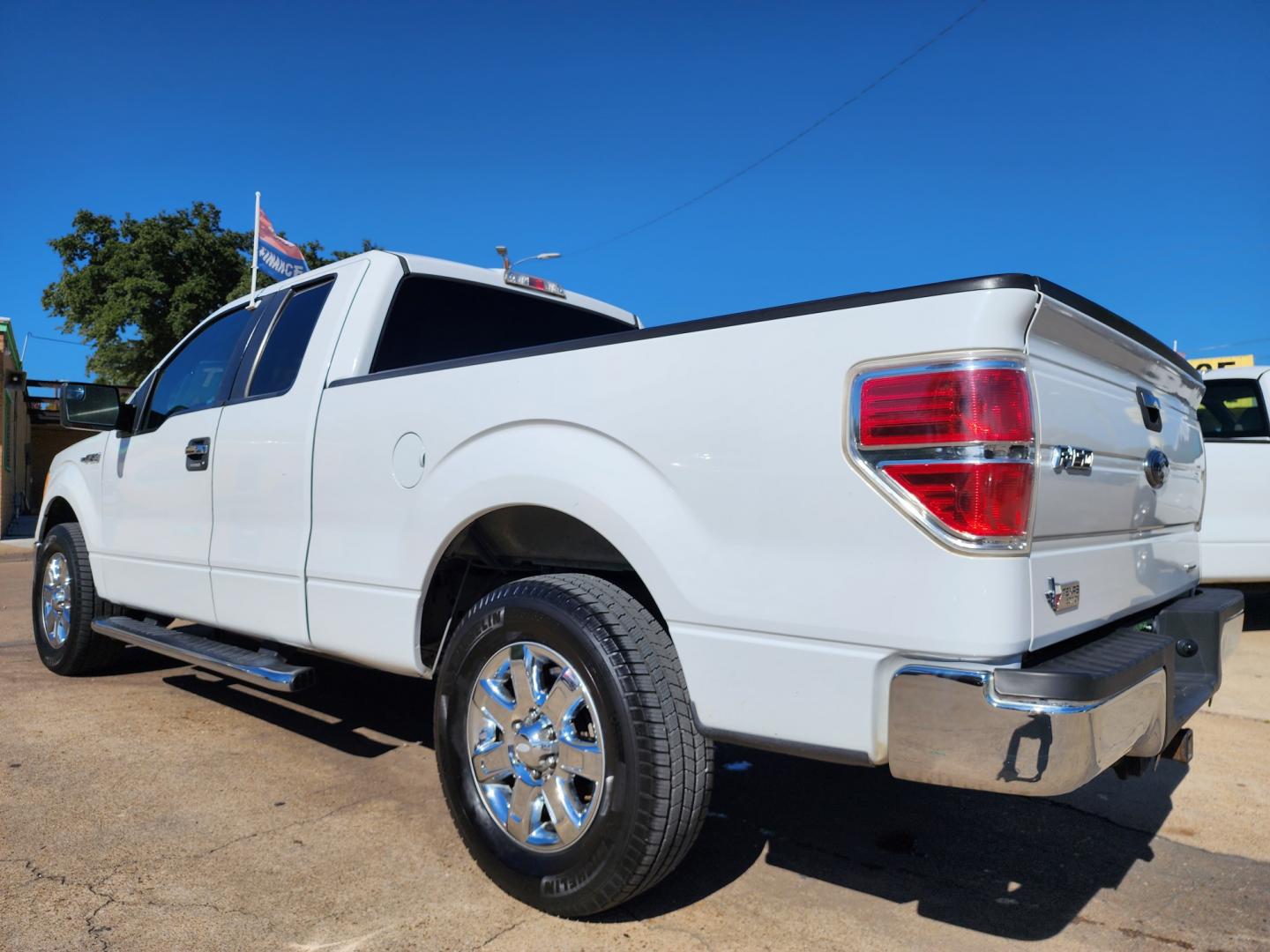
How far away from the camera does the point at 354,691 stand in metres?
5.07

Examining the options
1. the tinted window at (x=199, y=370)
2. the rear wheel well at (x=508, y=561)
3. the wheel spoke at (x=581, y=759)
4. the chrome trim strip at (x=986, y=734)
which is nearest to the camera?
the chrome trim strip at (x=986, y=734)

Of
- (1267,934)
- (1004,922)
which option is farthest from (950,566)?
(1267,934)

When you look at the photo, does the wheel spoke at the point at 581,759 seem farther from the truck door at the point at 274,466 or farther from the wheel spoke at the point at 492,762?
the truck door at the point at 274,466

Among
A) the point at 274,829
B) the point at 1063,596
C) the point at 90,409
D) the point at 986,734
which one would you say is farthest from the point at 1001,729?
the point at 90,409

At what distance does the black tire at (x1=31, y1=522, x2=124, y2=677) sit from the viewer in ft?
16.5

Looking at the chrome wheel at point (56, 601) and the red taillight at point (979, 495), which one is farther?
the chrome wheel at point (56, 601)

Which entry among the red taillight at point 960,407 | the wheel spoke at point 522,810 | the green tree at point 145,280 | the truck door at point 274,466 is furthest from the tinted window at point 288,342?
the green tree at point 145,280

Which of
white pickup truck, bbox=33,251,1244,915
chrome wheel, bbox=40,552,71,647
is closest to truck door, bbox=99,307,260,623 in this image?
white pickup truck, bbox=33,251,1244,915

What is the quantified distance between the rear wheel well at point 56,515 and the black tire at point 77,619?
15 cm

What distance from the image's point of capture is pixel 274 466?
361cm

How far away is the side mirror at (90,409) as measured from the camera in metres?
4.77

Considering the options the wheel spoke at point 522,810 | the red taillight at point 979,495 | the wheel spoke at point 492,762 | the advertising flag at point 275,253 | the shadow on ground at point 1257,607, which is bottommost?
the shadow on ground at point 1257,607

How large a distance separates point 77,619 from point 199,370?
1603 millimetres

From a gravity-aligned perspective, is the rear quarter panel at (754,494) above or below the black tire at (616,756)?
above
